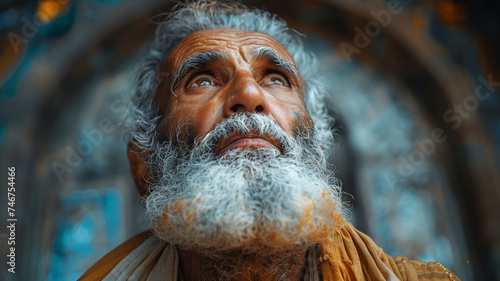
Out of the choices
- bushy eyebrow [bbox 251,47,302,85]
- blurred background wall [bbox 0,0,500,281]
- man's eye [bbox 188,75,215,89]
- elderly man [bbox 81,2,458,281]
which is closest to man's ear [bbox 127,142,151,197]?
elderly man [bbox 81,2,458,281]

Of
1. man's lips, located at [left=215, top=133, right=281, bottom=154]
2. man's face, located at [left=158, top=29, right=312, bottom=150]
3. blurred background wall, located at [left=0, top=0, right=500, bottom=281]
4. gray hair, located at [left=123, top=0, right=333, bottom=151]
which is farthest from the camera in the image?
blurred background wall, located at [left=0, top=0, right=500, bottom=281]

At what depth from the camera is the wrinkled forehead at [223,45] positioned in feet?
4.44

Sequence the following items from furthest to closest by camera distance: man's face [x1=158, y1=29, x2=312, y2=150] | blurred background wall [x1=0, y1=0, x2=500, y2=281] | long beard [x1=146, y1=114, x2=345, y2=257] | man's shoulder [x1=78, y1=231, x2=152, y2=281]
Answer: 1. blurred background wall [x1=0, y1=0, x2=500, y2=281]
2. man's shoulder [x1=78, y1=231, x2=152, y2=281]
3. man's face [x1=158, y1=29, x2=312, y2=150]
4. long beard [x1=146, y1=114, x2=345, y2=257]

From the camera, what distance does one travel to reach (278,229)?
0.84 meters

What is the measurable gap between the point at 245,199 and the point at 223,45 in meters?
0.73

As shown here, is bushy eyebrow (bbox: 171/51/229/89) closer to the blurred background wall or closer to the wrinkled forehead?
the wrinkled forehead

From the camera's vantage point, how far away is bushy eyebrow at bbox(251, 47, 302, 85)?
134cm

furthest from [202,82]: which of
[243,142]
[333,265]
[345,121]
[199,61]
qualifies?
[345,121]

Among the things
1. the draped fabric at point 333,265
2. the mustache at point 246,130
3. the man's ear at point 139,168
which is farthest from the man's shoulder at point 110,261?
the mustache at point 246,130

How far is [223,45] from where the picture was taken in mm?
1373

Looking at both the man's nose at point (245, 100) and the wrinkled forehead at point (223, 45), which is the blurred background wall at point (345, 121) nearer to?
the wrinkled forehead at point (223, 45)

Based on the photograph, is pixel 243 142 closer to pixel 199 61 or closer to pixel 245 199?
pixel 245 199

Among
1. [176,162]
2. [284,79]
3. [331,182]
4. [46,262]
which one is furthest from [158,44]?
[46,262]

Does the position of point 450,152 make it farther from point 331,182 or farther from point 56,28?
point 56,28
